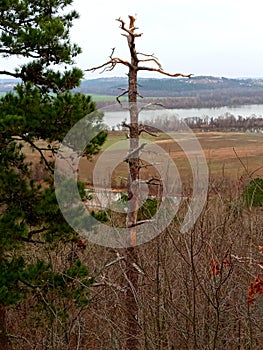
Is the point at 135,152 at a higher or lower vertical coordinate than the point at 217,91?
lower

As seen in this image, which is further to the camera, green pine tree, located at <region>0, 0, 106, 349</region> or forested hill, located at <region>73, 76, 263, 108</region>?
forested hill, located at <region>73, 76, 263, 108</region>

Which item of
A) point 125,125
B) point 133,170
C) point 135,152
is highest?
point 125,125

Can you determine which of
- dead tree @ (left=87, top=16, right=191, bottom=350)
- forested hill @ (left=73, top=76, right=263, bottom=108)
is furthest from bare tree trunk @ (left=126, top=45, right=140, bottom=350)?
forested hill @ (left=73, top=76, right=263, bottom=108)

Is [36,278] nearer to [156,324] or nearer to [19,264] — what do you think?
[19,264]

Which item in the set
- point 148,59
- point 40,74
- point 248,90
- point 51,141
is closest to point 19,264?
point 51,141

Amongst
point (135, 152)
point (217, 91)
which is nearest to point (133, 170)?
point (135, 152)

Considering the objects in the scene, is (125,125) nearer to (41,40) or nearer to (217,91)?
(41,40)

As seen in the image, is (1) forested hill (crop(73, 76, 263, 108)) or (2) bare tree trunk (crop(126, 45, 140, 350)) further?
(1) forested hill (crop(73, 76, 263, 108))

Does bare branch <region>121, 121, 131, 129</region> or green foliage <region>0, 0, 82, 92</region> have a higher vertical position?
green foliage <region>0, 0, 82, 92</region>

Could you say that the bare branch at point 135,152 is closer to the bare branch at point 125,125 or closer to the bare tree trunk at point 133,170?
the bare tree trunk at point 133,170

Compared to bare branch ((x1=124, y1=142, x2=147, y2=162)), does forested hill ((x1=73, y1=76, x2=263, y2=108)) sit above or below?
above

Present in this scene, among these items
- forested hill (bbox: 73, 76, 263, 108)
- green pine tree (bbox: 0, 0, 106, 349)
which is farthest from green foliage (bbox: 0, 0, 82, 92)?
forested hill (bbox: 73, 76, 263, 108)

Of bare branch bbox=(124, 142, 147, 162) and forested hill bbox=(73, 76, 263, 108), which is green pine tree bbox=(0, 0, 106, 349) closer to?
bare branch bbox=(124, 142, 147, 162)

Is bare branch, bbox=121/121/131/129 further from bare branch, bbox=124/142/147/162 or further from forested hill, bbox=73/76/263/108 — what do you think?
forested hill, bbox=73/76/263/108
